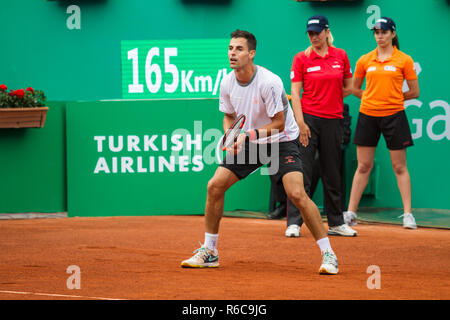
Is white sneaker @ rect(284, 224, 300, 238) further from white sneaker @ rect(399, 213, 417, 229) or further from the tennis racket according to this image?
the tennis racket

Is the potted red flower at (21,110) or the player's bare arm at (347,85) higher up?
the player's bare arm at (347,85)

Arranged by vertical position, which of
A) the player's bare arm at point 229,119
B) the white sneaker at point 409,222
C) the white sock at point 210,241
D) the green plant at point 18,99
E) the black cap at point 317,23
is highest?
the black cap at point 317,23

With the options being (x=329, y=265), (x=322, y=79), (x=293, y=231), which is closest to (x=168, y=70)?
(x=322, y=79)

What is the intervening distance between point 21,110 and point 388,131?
4.19 m

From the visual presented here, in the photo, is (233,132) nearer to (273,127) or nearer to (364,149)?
(273,127)

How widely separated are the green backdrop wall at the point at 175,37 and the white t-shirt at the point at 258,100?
404cm

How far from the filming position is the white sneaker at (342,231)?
7949mm

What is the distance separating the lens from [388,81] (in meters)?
8.50

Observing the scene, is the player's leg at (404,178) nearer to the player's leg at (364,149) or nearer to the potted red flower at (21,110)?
the player's leg at (364,149)

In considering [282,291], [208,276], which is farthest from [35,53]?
[282,291]

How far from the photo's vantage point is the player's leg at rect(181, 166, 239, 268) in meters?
5.98

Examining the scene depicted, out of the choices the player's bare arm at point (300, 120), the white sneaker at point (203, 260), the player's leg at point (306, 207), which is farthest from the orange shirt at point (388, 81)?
the white sneaker at point (203, 260)

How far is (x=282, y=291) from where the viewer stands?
16.5 feet
